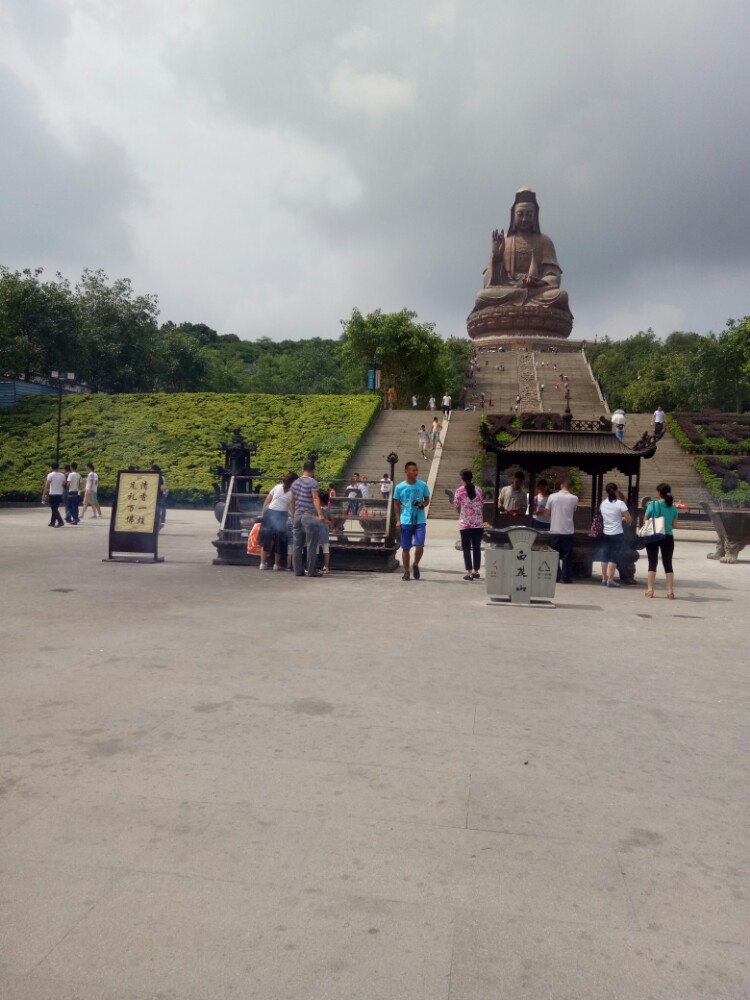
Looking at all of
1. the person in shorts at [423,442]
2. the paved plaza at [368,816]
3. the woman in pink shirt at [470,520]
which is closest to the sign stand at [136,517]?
the woman in pink shirt at [470,520]

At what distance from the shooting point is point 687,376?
5547cm

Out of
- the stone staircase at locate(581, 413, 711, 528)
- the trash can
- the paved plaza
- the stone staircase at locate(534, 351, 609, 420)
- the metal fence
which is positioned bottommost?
the paved plaza

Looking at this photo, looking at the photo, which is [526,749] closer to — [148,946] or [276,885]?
[276,885]

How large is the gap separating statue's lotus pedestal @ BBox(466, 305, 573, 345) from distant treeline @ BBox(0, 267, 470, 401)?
185 inches

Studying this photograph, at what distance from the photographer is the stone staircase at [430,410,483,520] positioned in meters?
A: 27.6

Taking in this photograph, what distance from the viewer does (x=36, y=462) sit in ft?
112

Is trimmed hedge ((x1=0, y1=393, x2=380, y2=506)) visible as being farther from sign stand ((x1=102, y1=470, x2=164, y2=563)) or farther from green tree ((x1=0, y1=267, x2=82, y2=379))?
sign stand ((x1=102, y1=470, x2=164, y2=563))

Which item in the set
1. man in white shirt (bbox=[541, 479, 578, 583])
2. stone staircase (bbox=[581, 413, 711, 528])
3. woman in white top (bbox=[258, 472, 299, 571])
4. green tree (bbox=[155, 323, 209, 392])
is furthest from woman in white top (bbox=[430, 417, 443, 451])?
green tree (bbox=[155, 323, 209, 392])

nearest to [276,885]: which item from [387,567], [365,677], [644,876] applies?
[644,876]

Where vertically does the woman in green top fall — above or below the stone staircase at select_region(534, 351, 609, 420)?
below

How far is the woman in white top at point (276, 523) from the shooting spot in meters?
12.3

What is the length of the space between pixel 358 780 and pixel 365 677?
1.93m

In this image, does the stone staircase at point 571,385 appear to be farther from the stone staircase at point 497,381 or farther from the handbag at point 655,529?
the handbag at point 655,529

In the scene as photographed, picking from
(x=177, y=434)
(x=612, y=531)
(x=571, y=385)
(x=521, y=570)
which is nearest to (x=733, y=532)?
(x=612, y=531)
